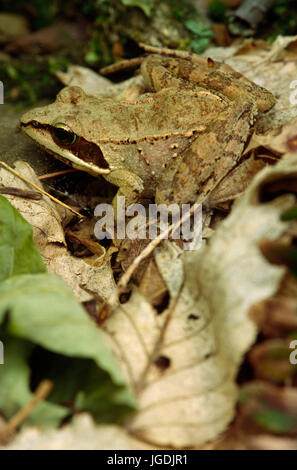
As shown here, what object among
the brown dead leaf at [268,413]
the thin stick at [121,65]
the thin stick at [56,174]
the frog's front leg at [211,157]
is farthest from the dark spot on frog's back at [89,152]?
the brown dead leaf at [268,413]

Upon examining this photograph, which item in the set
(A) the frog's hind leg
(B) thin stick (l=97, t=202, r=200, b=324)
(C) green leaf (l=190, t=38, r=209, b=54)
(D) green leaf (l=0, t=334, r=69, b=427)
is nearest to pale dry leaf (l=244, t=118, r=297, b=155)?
(B) thin stick (l=97, t=202, r=200, b=324)

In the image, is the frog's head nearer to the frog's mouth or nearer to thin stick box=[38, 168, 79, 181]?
the frog's mouth

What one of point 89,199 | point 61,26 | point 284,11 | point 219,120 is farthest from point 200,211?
point 61,26

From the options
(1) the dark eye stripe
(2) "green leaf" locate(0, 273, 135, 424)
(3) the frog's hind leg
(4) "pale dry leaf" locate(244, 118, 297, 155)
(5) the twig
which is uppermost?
(3) the frog's hind leg

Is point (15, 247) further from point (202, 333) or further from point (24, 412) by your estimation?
point (202, 333)

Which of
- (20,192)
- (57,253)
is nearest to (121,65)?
(20,192)

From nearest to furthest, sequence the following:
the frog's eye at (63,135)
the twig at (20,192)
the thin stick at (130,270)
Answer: the thin stick at (130,270) → the twig at (20,192) → the frog's eye at (63,135)

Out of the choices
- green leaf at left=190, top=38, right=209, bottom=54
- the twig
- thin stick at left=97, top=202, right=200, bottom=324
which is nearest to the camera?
thin stick at left=97, top=202, right=200, bottom=324

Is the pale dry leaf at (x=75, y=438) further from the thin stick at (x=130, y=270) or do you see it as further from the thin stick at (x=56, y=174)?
the thin stick at (x=56, y=174)
